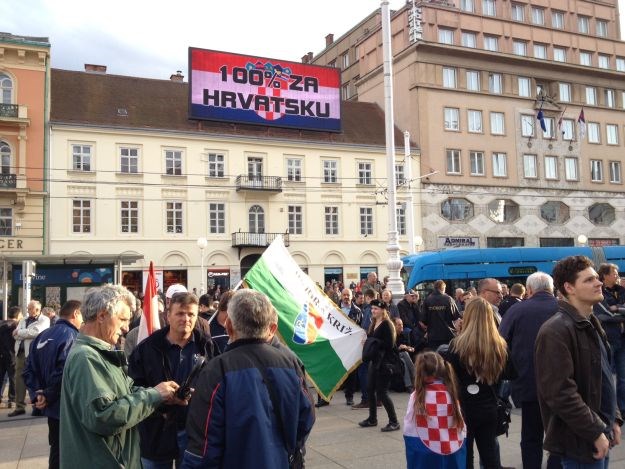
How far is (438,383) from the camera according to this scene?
4.87 metres

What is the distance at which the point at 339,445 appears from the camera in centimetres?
745

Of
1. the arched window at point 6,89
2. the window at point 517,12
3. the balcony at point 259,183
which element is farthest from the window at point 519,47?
the arched window at point 6,89

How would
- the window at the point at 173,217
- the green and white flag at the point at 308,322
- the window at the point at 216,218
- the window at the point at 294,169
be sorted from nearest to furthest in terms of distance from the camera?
the green and white flag at the point at 308,322, the window at the point at 173,217, the window at the point at 216,218, the window at the point at 294,169

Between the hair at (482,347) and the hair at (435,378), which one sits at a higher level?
the hair at (482,347)

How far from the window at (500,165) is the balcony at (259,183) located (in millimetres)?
16985

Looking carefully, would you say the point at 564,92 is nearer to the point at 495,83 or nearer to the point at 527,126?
the point at 527,126

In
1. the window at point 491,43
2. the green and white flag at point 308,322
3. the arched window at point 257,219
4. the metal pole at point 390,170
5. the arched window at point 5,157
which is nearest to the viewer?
the green and white flag at point 308,322

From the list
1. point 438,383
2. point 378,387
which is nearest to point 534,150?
point 378,387

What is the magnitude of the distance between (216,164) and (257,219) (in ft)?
14.2

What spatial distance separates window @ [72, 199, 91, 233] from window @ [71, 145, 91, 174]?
6.25ft

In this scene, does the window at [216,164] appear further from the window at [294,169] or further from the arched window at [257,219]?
the window at [294,169]

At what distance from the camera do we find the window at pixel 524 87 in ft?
152

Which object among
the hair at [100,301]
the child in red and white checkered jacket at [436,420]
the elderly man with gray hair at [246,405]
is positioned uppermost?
the hair at [100,301]

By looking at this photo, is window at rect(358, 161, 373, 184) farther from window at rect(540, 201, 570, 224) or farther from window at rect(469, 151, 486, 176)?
window at rect(540, 201, 570, 224)
